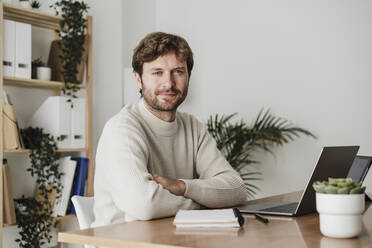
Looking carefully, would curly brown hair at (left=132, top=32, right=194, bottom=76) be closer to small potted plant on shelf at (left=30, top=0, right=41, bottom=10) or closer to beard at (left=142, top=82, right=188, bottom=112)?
beard at (left=142, top=82, right=188, bottom=112)

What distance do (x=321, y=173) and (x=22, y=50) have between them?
2278 mm

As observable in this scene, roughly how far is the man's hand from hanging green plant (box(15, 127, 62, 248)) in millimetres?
1708

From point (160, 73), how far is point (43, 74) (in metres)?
1.62

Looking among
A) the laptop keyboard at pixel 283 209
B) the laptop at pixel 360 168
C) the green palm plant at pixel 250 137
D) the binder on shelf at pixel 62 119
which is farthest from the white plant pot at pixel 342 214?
the binder on shelf at pixel 62 119

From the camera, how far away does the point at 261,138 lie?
3473mm

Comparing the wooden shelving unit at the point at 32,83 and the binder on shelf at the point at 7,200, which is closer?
the binder on shelf at the point at 7,200

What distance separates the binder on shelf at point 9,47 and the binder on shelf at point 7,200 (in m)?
0.60

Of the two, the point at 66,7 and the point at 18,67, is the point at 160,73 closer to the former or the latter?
the point at 18,67

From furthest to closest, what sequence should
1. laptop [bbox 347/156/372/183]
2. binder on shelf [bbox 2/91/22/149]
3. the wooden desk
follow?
binder on shelf [bbox 2/91/22/149]
laptop [bbox 347/156/372/183]
the wooden desk

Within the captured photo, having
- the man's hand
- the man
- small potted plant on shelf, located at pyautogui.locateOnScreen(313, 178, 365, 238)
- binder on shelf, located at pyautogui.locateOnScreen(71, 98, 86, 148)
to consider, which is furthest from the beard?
binder on shelf, located at pyautogui.locateOnScreen(71, 98, 86, 148)

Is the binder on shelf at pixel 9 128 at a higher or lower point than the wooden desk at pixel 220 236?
higher

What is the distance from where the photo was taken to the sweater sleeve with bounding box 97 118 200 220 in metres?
1.48

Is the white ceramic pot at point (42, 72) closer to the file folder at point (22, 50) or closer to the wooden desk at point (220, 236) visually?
the file folder at point (22, 50)

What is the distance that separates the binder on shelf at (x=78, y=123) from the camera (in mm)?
3395
